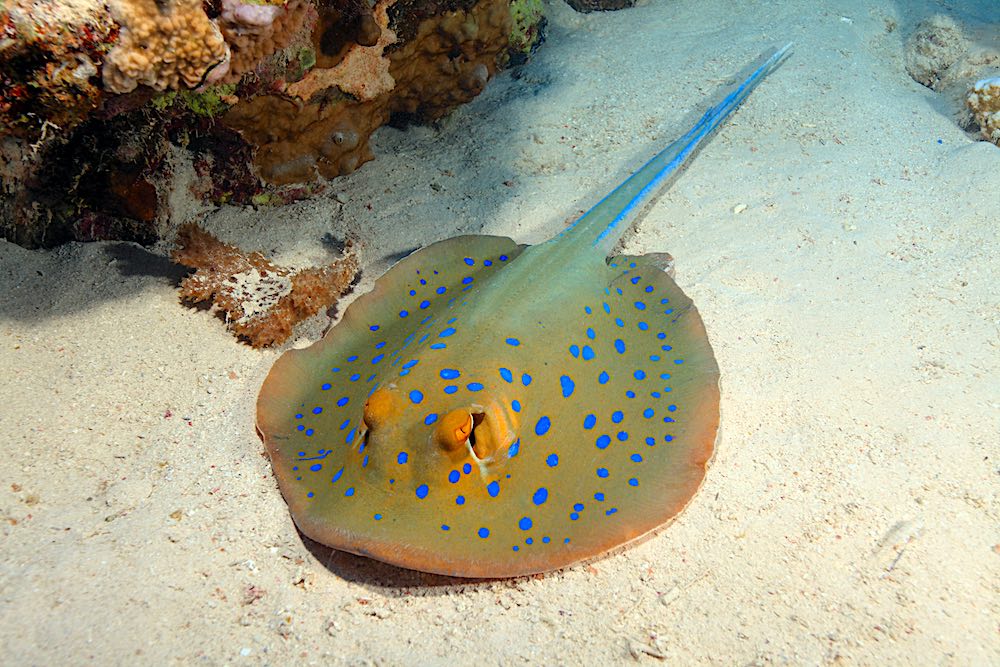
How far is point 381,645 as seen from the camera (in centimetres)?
260

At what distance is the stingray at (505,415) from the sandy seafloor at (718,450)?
0.40 meters

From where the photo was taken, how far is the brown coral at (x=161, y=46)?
8.61 feet

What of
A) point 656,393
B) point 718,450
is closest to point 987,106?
point 718,450

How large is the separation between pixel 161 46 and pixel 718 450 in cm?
361

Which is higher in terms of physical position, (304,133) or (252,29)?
(252,29)

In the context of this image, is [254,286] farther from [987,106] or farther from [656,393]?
[987,106]

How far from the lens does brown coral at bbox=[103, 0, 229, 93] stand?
8.61ft

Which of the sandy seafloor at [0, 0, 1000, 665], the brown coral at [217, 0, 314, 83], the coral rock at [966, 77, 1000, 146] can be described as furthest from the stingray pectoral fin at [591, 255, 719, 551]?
the coral rock at [966, 77, 1000, 146]

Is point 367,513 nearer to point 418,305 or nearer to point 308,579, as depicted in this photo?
point 308,579

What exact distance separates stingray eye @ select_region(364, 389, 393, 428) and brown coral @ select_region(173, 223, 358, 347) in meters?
1.84

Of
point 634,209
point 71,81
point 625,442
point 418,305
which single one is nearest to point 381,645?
point 625,442

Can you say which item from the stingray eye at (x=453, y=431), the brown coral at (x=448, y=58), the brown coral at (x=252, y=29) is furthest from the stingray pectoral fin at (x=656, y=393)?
the brown coral at (x=448, y=58)

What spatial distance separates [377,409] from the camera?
2.79 metres

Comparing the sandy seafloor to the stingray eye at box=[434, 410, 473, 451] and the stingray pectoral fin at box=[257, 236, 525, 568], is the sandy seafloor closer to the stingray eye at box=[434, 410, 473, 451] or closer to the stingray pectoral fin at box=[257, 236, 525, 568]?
the stingray pectoral fin at box=[257, 236, 525, 568]
